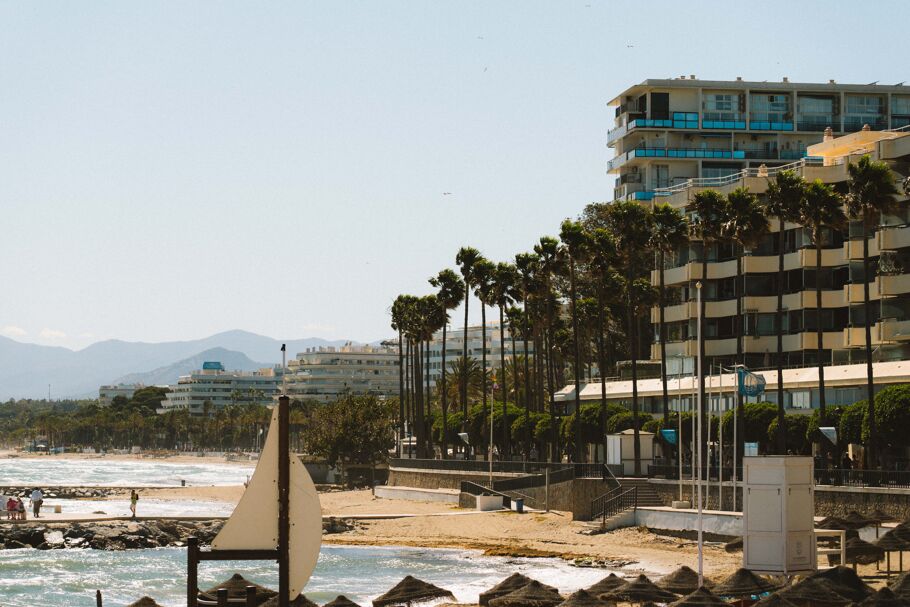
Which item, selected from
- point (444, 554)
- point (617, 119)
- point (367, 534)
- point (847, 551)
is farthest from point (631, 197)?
Answer: point (847, 551)

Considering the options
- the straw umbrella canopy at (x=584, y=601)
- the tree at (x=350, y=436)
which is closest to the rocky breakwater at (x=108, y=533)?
the straw umbrella canopy at (x=584, y=601)

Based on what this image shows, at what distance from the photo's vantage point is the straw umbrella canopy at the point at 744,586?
2914cm

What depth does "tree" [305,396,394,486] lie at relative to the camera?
11844cm

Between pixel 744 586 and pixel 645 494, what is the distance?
2988 centimetres

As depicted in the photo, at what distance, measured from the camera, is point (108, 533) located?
67.5m

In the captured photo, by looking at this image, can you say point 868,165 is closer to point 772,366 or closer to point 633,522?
point 633,522

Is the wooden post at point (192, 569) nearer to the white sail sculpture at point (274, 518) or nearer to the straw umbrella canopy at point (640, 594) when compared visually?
the white sail sculpture at point (274, 518)

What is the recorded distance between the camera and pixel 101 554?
63781mm

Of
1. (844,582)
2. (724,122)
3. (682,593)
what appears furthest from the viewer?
(724,122)

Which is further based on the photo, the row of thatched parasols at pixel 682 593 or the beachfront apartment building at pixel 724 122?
the beachfront apartment building at pixel 724 122

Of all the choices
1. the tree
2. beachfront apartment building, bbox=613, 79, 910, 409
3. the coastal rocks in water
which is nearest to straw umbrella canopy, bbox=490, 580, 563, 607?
beachfront apartment building, bbox=613, 79, 910, 409

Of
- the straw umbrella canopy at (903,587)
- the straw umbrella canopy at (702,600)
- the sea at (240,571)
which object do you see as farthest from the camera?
the sea at (240,571)

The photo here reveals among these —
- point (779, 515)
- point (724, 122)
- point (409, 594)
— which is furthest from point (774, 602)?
point (724, 122)

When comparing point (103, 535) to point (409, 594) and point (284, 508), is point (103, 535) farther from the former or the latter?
point (284, 508)
